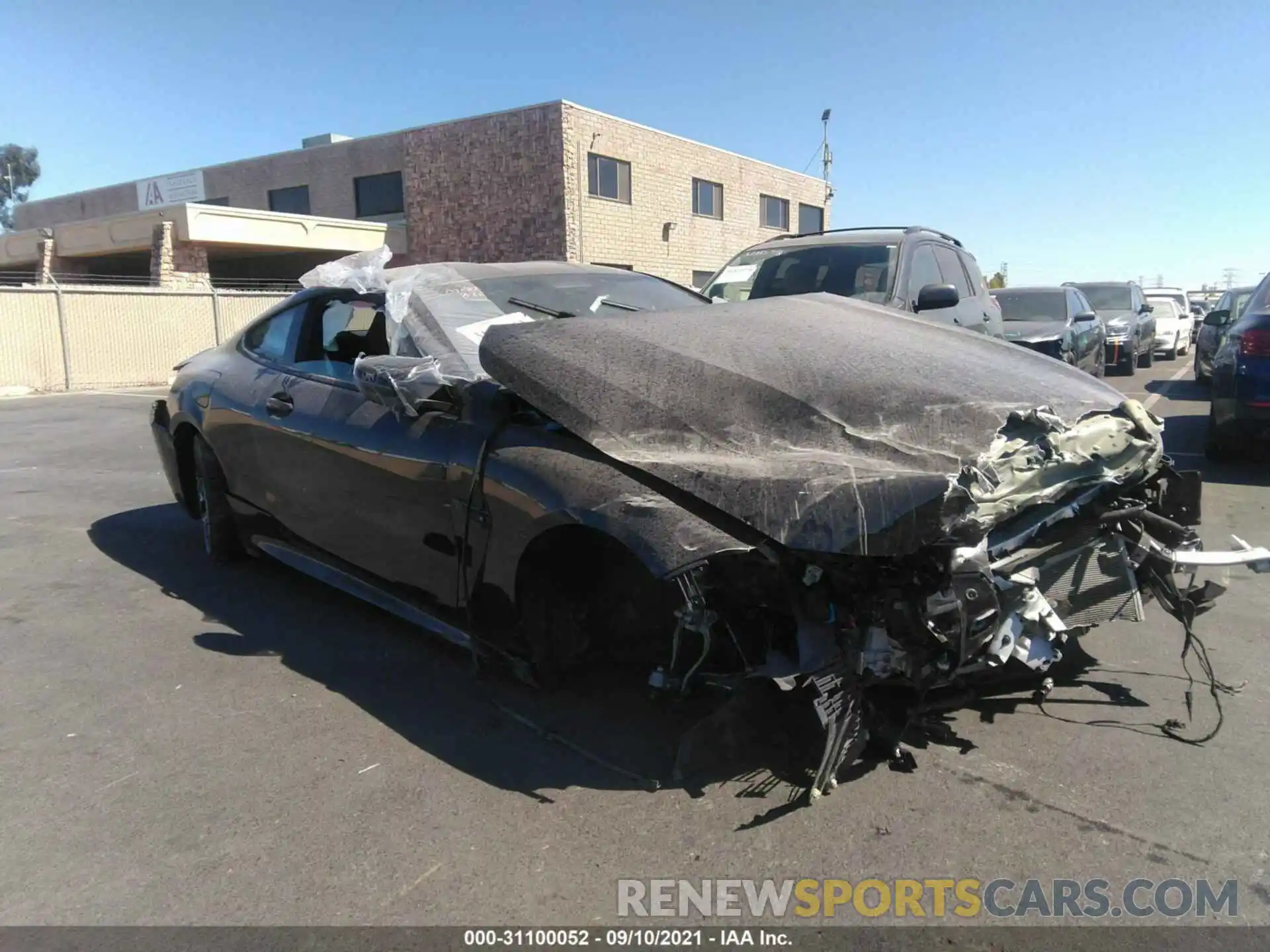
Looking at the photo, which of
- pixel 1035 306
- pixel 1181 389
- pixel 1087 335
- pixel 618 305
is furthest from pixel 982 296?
pixel 1181 389

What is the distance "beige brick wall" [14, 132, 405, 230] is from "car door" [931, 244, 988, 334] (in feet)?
85.0

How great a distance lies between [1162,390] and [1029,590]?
43.6 ft

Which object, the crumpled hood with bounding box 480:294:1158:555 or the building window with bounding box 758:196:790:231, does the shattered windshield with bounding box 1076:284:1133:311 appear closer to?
the crumpled hood with bounding box 480:294:1158:555

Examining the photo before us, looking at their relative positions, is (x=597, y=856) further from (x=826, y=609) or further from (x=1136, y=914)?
(x=1136, y=914)

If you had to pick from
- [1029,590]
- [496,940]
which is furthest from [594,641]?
[1029,590]

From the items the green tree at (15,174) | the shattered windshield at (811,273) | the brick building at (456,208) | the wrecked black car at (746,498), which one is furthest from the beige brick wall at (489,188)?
the green tree at (15,174)

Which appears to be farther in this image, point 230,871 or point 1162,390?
point 1162,390

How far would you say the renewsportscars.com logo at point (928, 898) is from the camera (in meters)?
2.39

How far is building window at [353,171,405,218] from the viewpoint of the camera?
31328 mm

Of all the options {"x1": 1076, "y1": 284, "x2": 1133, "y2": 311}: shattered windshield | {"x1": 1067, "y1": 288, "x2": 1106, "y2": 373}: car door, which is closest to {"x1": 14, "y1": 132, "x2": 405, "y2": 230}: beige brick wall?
{"x1": 1076, "y1": 284, "x2": 1133, "y2": 311}: shattered windshield

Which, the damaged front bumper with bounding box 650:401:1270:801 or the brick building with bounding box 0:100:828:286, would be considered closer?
the damaged front bumper with bounding box 650:401:1270:801

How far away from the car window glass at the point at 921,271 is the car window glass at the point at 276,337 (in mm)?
4537

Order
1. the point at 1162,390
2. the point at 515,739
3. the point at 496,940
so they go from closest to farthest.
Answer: the point at 496,940 → the point at 515,739 → the point at 1162,390

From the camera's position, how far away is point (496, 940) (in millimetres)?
2328
